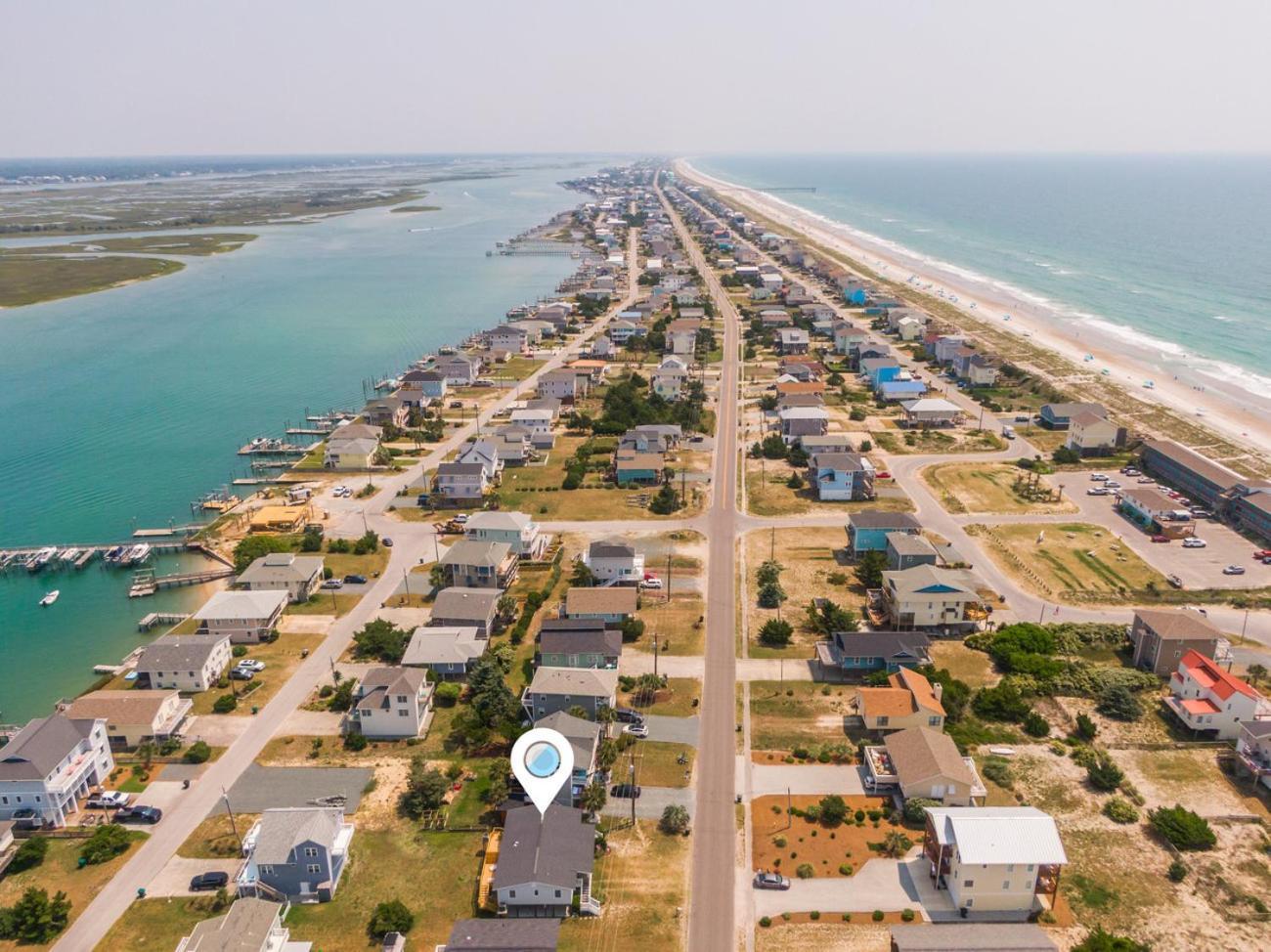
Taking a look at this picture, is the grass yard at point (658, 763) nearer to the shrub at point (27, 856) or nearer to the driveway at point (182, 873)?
the driveway at point (182, 873)

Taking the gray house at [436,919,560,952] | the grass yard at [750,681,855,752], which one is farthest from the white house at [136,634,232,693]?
the grass yard at [750,681,855,752]

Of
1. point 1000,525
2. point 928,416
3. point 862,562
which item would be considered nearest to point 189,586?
point 862,562

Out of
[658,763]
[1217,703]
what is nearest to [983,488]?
[1217,703]

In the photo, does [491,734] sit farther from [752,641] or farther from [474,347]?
[474,347]

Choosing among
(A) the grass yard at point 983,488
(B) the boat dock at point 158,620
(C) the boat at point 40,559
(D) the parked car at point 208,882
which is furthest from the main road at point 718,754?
(C) the boat at point 40,559

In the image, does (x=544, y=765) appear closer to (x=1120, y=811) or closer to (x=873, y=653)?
(x=873, y=653)

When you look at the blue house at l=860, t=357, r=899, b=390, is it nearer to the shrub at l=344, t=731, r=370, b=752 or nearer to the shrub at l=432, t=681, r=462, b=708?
the shrub at l=432, t=681, r=462, b=708

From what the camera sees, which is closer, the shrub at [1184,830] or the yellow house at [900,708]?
the shrub at [1184,830]
